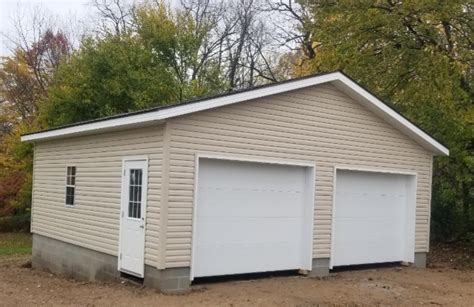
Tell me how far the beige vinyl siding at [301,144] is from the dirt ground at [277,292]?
0.72 m

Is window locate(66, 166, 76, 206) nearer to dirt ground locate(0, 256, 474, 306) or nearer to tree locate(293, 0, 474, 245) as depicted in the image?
dirt ground locate(0, 256, 474, 306)

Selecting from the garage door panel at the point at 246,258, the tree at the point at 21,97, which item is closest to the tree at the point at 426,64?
the garage door panel at the point at 246,258

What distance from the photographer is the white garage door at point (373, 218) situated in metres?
11.8

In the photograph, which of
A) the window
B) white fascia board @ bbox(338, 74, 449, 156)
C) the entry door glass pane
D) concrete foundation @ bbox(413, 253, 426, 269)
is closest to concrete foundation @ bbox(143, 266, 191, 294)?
the entry door glass pane

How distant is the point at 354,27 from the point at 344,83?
5.89 m

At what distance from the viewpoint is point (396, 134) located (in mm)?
12500

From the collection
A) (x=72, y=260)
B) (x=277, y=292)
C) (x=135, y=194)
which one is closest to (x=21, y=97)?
(x=72, y=260)

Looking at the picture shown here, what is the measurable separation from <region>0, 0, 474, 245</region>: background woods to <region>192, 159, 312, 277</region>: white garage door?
20.4ft

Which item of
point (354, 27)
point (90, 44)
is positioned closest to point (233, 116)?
point (354, 27)

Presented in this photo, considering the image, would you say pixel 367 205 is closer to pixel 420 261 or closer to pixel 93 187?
pixel 420 261

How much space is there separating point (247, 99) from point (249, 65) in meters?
23.4

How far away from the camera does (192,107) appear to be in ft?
29.4

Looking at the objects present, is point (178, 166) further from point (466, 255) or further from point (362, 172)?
point (466, 255)

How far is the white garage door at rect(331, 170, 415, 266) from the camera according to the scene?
1177 cm
